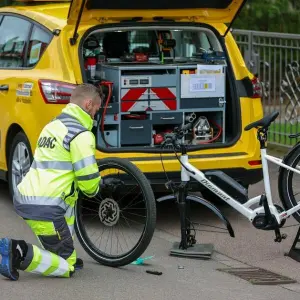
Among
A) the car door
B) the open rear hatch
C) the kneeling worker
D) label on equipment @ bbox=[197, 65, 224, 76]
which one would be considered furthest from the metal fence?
the kneeling worker

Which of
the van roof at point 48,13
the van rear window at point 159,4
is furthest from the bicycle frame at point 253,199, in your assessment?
the van roof at point 48,13

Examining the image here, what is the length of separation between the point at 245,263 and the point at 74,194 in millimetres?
1414

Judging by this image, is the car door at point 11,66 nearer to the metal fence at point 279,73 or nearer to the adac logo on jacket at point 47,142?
the adac logo on jacket at point 47,142

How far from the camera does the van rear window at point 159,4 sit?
8375 mm

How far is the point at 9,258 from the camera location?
6684mm

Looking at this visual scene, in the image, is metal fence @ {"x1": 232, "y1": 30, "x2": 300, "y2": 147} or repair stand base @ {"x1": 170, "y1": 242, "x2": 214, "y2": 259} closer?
repair stand base @ {"x1": 170, "y1": 242, "x2": 214, "y2": 259}

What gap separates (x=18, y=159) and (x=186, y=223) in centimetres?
201

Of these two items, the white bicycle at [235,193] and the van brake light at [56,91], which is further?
the van brake light at [56,91]

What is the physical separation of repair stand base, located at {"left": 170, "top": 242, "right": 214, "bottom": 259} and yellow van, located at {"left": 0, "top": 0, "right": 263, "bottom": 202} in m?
0.78

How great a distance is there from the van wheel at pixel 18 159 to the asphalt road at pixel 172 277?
55cm

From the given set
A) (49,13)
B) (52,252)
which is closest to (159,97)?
(49,13)

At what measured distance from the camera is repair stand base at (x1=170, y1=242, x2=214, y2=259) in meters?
7.50

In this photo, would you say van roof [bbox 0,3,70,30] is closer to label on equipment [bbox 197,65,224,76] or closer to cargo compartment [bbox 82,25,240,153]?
cargo compartment [bbox 82,25,240,153]

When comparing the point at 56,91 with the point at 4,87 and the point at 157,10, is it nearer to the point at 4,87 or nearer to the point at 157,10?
the point at 4,87
